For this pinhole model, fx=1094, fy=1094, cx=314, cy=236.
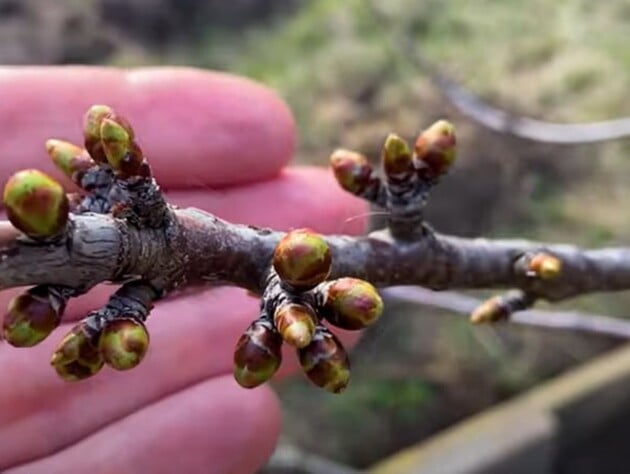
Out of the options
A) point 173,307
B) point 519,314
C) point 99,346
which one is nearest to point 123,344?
point 99,346

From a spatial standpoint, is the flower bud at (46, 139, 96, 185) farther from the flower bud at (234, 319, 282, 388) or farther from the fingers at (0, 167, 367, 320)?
the fingers at (0, 167, 367, 320)

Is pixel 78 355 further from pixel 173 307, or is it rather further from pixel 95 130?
pixel 173 307

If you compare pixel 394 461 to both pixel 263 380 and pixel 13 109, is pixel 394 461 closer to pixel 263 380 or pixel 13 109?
pixel 13 109

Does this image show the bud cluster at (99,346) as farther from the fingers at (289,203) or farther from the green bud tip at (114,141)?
the fingers at (289,203)

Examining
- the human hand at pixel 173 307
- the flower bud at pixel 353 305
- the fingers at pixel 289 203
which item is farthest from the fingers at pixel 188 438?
the flower bud at pixel 353 305

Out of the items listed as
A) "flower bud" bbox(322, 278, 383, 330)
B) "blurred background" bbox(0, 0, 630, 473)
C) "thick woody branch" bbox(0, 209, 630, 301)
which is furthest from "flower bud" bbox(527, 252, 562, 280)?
"blurred background" bbox(0, 0, 630, 473)
